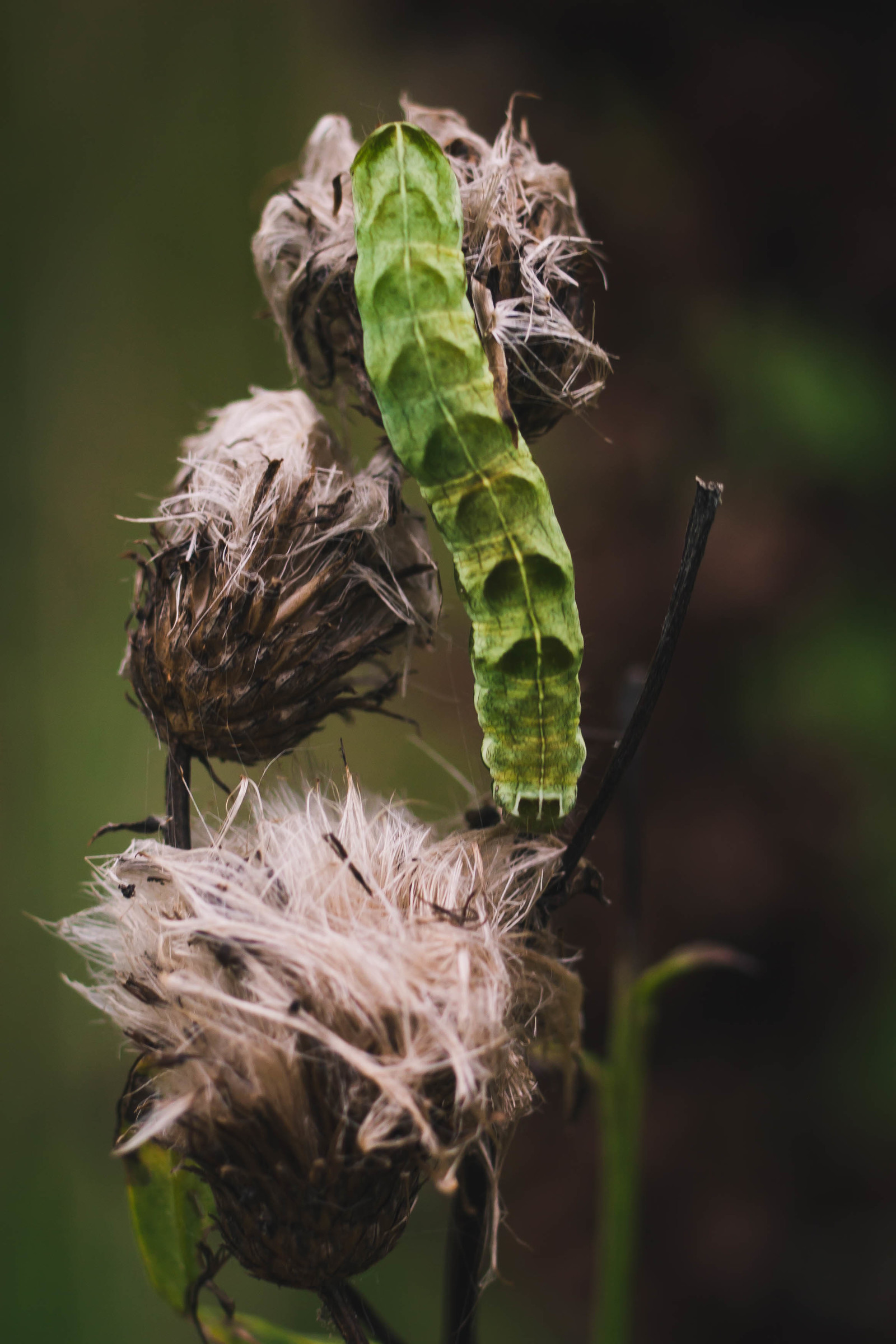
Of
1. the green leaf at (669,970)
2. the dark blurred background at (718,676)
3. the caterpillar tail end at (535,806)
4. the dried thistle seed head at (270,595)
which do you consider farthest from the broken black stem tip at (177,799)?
the dark blurred background at (718,676)

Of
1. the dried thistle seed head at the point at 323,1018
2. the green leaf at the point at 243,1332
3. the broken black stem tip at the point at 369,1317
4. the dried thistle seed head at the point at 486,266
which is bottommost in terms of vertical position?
the green leaf at the point at 243,1332

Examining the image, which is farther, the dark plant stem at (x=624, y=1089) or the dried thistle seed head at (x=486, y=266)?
the dark plant stem at (x=624, y=1089)

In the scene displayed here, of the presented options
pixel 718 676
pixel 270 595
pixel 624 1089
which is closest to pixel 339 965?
pixel 270 595

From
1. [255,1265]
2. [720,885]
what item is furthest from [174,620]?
[720,885]

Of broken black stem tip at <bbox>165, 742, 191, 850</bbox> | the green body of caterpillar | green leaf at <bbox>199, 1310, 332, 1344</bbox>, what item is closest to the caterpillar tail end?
the green body of caterpillar

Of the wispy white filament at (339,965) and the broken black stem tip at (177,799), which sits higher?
the broken black stem tip at (177,799)

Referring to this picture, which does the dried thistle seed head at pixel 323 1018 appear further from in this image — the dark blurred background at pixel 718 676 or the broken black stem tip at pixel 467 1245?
the dark blurred background at pixel 718 676

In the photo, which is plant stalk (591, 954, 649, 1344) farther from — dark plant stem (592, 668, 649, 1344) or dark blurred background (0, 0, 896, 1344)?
dark blurred background (0, 0, 896, 1344)
